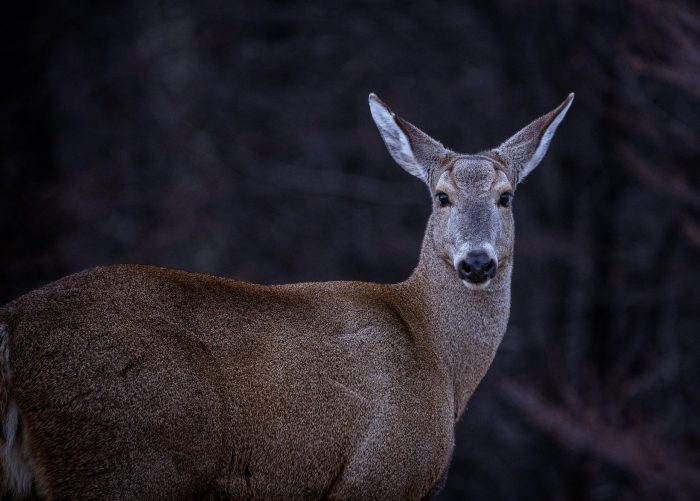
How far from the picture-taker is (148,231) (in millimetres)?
19000

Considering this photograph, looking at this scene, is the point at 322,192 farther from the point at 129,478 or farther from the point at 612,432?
the point at 129,478

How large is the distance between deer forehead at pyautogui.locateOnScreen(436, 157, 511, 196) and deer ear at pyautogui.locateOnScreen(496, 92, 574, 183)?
35cm

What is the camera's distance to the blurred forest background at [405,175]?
16125 mm

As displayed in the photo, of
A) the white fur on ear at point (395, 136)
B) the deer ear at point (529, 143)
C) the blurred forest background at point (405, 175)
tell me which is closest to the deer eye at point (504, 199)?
the deer ear at point (529, 143)

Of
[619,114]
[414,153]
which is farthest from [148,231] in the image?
[414,153]

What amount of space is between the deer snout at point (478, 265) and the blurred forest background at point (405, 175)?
6717mm

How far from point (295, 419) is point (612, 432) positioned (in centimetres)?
866

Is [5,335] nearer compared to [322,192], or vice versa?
[5,335]

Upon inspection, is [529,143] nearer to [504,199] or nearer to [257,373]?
[504,199]

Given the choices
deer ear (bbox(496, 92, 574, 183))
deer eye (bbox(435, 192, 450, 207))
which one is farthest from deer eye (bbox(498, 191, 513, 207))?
deer ear (bbox(496, 92, 574, 183))

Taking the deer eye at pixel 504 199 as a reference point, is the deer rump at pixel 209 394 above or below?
below

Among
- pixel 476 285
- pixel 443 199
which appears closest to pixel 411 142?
pixel 443 199

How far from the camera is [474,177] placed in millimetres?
7918

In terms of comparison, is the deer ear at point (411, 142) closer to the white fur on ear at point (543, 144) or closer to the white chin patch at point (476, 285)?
the white fur on ear at point (543, 144)
